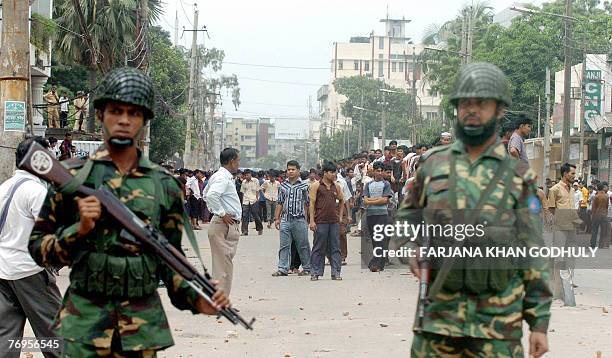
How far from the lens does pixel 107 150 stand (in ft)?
15.3

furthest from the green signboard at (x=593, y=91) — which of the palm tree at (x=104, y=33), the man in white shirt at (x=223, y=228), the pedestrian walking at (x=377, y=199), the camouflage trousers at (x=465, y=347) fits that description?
the camouflage trousers at (x=465, y=347)

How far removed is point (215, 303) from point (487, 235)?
45.8 inches

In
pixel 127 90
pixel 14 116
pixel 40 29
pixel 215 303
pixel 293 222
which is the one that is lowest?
pixel 293 222

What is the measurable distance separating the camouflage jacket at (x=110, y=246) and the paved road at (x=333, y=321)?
494 cm

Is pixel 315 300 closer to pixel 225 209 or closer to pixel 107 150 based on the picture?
pixel 225 209

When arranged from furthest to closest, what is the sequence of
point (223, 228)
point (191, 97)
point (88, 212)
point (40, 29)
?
1. point (191, 97)
2. point (40, 29)
3. point (223, 228)
4. point (88, 212)

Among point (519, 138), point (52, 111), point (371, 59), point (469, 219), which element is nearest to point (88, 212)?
point (469, 219)

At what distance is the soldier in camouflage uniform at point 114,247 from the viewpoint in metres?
4.52

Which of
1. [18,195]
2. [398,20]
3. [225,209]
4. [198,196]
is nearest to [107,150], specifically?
[18,195]

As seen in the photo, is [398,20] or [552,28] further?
[398,20]

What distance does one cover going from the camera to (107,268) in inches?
177

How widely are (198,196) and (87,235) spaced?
29.4 metres

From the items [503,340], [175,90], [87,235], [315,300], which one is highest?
[175,90]

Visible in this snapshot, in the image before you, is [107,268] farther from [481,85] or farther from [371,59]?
[371,59]
